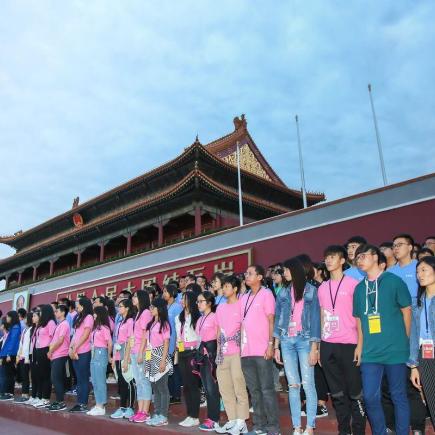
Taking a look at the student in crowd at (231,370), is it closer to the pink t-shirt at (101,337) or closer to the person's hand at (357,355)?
the person's hand at (357,355)

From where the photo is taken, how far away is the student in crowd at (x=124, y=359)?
5230mm

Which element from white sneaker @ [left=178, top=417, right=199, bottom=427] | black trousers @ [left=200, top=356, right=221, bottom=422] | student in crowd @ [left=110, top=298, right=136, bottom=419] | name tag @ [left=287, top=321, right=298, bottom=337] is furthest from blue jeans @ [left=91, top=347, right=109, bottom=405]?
name tag @ [left=287, top=321, right=298, bottom=337]

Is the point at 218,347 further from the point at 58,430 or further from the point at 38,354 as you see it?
the point at 38,354

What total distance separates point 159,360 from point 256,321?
145 centimetres

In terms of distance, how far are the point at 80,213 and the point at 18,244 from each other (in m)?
8.75

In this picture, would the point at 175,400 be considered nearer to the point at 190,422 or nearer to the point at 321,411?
the point at 190,422

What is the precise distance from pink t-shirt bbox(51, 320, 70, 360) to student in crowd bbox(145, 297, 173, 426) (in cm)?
170

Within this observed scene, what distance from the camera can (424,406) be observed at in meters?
3.31

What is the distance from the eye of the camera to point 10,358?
748 cm

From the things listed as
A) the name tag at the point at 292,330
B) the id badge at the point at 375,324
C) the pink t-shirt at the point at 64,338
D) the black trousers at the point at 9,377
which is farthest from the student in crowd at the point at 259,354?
the black trousers at the point at 9,377

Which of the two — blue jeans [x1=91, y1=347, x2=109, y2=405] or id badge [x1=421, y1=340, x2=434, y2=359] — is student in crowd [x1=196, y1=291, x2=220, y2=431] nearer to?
blue jeans [x1=91, y1=347, x2=109, y2=405]

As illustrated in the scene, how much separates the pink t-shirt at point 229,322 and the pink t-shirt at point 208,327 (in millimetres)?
245

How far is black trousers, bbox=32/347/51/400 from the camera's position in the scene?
6496 millimetres

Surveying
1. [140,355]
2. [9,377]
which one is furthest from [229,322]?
[9,377]
